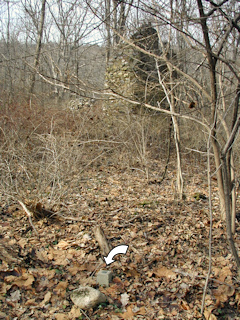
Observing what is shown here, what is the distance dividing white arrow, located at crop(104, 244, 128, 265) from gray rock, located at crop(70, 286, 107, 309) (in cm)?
62

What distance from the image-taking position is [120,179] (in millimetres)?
5973

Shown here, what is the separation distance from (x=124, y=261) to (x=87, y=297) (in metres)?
0.80

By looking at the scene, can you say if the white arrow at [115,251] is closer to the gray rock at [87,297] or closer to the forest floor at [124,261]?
the forest floor at [124,261]

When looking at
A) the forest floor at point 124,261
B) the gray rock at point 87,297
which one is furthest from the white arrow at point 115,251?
the gray rock at point 87,297

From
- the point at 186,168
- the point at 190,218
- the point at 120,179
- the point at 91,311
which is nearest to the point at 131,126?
the point at 120,179

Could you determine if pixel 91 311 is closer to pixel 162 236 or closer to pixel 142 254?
pixel 142 254

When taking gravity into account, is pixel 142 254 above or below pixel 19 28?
below

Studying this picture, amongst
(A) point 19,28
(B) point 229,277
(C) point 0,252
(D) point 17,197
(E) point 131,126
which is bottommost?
(B) point 229,277

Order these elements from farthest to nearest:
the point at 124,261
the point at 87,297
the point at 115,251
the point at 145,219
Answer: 1. the point at 145,219
2. the point at 115,251
3. the point at 124,261
4. the point at 87,297

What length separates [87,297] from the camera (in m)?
2.48

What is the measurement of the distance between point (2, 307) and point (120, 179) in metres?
3.78

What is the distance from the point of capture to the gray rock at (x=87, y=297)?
8.06ft

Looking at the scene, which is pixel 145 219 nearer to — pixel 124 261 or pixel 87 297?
pixel 124 261

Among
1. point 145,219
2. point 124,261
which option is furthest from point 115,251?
point 145,219
